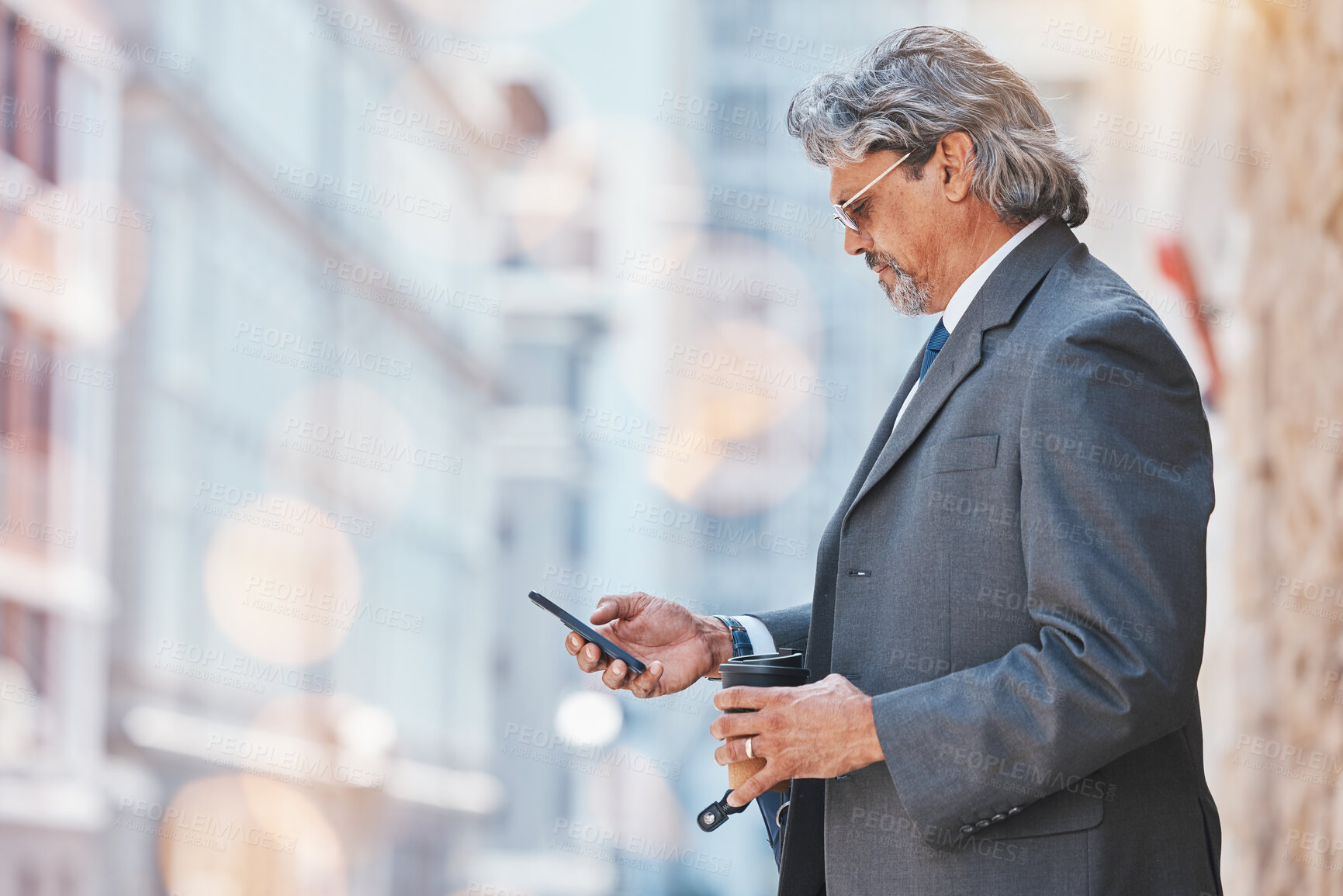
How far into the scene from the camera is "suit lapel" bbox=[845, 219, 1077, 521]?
189 cm

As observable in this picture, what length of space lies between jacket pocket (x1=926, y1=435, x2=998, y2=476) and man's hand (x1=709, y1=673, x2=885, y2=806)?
1.05ft

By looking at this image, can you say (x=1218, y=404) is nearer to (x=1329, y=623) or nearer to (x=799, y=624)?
(x=1329, y=623)

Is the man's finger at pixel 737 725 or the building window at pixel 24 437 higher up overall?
the building window at pixel 24 437

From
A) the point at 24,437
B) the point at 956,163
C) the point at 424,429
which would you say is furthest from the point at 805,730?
the point at 424,429

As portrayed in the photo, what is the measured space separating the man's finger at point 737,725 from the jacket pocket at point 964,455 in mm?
407

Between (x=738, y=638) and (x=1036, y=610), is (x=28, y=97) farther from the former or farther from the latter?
(x=1036, y=610)

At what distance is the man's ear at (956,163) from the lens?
197cm

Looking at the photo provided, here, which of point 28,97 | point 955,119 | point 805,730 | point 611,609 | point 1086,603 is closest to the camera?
point 1086,603

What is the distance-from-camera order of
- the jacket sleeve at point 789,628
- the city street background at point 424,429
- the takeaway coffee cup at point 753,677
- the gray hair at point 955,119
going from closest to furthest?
the takeaway coffee cup at point 753,677
the gray hair at point 955,119
the jacket sleeve at point 789,628
the city street background at point 424,429

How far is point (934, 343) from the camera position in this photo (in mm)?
2102

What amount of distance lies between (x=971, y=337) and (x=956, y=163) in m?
0.26

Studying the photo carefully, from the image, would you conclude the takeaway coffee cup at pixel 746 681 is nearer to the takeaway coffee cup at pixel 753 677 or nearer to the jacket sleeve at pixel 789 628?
the takeaway coffee cup at pixel 753 677

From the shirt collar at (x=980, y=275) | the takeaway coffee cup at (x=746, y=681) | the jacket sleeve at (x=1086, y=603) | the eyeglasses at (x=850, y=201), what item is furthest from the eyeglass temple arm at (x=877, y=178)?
the takeaway coffee cup at (x=746, y=681)

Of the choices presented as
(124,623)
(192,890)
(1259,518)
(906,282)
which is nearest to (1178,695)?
(906,282)
